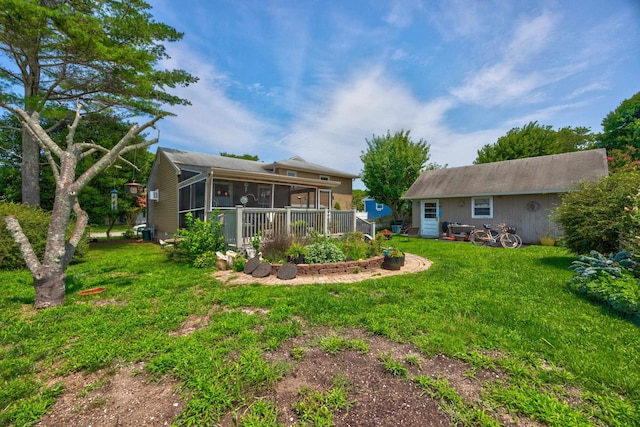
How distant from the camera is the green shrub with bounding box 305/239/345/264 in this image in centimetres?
617

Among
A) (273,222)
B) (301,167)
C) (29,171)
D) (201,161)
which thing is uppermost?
(301,167)

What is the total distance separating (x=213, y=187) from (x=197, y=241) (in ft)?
11.9

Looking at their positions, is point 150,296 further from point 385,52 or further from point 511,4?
point 511,4

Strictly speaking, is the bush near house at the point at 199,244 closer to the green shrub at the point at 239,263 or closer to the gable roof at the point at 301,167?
the green shrub at the point at 239,263

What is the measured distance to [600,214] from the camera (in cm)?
622

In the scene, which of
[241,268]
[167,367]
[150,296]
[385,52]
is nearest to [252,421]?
[167,367]

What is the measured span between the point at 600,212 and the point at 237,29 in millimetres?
11680

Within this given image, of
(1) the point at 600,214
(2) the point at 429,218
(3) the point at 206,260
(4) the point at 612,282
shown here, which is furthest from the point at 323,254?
(2) the point at 429,218

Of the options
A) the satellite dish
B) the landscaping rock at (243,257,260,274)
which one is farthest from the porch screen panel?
the satellite dish

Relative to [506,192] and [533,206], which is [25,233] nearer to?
[506,192]

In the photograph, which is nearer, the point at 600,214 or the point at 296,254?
the point at 296,254

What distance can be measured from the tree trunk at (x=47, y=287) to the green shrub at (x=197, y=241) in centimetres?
311

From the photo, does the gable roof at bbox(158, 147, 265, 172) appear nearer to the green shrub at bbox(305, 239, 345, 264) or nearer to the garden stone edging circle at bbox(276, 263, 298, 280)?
the green shrub at bbox(305, 239, 345, 264)

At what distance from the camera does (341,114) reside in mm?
12703
